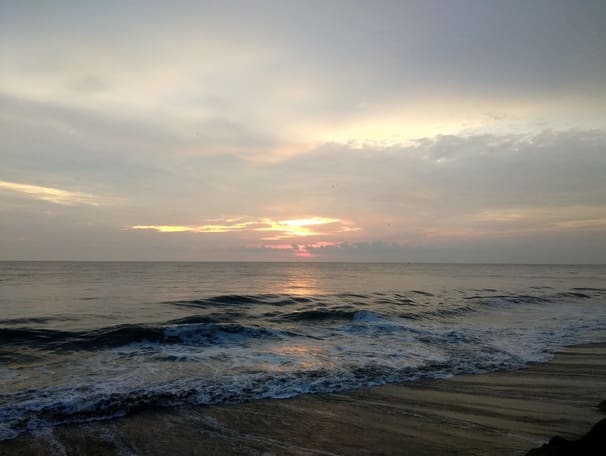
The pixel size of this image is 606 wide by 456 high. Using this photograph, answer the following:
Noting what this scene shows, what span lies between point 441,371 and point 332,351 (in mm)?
4041

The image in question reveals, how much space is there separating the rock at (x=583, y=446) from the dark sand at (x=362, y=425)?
1.42m

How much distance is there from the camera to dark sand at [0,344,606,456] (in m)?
6.38

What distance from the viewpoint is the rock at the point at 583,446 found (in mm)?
4207

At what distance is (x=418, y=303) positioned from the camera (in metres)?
30.8

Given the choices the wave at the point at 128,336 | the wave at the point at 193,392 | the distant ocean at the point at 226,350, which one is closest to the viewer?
the wave at the point at 193,392

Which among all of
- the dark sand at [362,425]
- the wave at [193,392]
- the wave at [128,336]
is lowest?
the wave at [128,336]

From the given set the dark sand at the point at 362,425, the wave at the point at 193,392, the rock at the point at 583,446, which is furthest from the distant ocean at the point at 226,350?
the rock at the point at 583,446

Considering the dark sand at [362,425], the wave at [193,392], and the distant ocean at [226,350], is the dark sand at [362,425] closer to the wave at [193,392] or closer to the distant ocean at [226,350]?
the wave at [193,392]

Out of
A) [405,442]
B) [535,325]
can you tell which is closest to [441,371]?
[405,442]

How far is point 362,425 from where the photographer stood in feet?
24.4

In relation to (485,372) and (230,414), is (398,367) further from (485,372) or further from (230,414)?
(230,414)

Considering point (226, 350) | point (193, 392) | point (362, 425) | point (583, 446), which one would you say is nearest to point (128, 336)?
point (226, 350)

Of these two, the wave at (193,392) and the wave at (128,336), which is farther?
the wave at (128,336)

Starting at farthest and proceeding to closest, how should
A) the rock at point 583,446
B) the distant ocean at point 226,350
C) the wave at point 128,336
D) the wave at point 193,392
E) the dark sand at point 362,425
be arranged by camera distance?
the wave at point 128,336, the distant ocean at point 226,350, the wave at point 193,392, the dark sand at point 362,425, the rock at point 583,446
